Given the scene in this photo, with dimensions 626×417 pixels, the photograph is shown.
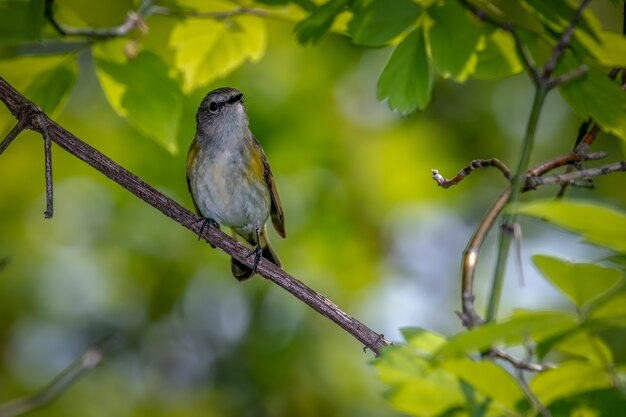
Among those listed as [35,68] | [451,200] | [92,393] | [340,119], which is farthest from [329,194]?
[35,68]

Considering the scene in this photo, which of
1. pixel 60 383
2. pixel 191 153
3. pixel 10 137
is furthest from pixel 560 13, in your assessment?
pixel 191 153

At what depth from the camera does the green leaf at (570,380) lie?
58.1 inches

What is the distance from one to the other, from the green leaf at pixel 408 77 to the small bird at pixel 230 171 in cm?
265

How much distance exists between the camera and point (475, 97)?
23.6 ft

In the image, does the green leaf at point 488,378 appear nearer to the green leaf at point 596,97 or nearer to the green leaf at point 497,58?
the green leaf at point 596,97

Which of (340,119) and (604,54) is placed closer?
(604,54)

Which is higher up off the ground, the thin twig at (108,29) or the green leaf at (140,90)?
the thin twig at (108,29)

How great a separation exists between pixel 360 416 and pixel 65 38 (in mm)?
4291

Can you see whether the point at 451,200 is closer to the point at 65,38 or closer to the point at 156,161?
the point at 156,161

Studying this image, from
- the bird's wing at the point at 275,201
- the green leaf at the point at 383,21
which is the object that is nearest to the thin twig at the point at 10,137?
the green leaf at the point at 383,21

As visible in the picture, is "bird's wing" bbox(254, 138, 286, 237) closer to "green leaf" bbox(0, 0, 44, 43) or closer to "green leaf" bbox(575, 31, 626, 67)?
"green leaf" bbox(0, 0, 44, 43)

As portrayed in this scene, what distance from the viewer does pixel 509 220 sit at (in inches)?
59.4

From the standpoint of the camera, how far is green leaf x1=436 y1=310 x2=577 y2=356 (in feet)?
4.09

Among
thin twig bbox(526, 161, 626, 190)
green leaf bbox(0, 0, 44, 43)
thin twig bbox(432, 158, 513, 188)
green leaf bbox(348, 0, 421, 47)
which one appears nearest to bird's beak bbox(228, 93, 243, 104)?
green leaf bbox(0, 0, 44, 43)
